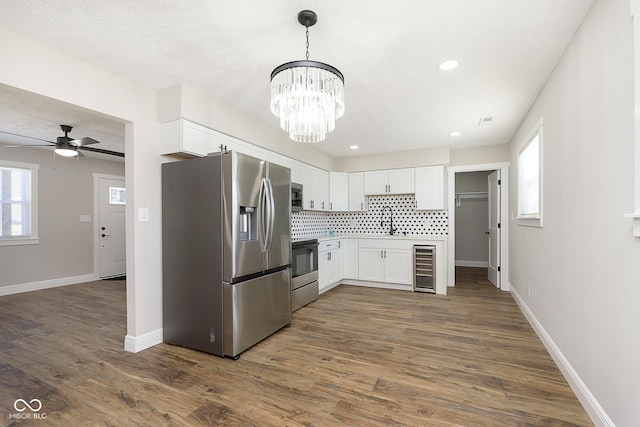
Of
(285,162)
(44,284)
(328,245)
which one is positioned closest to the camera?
(285,162)

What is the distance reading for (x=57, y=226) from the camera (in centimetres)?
555

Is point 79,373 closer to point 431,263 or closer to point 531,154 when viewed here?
point 431,263

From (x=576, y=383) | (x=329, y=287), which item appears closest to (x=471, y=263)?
(x=329, y=287)

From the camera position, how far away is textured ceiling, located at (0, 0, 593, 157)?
1835 millimetres

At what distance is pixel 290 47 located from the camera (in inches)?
88.4

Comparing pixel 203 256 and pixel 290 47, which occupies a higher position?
pixel 290 47

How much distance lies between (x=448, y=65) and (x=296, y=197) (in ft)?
8.85

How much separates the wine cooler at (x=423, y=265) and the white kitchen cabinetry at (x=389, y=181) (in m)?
1.04

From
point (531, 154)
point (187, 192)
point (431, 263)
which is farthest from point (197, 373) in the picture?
point (531, 154)

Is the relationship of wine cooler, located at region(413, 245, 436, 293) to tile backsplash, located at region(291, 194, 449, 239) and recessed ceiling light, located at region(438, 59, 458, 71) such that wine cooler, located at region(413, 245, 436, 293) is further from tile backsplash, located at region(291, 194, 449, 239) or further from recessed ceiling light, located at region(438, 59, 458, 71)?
recessed ceiling light, located at region(438, 59, 458, 71)

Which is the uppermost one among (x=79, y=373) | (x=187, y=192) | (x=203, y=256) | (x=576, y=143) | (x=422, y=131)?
(x=422, y=131)

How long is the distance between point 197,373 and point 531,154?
4.22m

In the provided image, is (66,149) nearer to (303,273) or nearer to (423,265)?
(303,273)

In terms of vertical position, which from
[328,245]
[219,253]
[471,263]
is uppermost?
[219,253]
